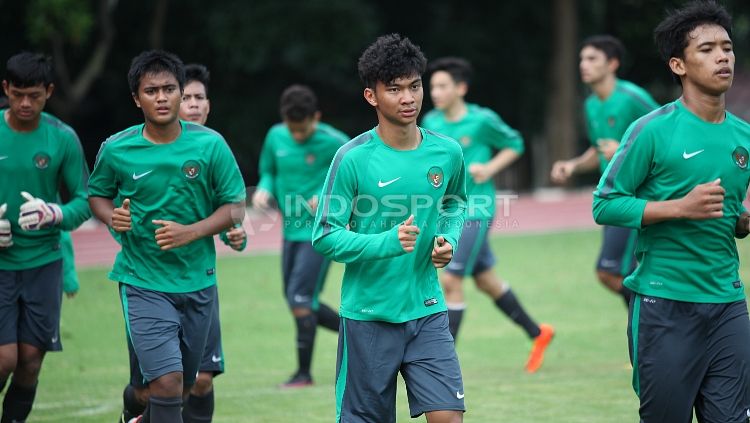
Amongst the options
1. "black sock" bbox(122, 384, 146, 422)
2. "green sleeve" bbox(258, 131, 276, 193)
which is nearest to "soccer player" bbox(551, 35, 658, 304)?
"green sleeve" bbox(258, 131, 276, 193)

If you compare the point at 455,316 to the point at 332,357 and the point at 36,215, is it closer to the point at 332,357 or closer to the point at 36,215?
the point at 332,357

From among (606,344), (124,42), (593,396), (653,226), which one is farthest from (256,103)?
(653,226)

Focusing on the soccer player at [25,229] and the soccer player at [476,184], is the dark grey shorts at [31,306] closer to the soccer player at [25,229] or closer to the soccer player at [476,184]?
the soccer player at [25,229]

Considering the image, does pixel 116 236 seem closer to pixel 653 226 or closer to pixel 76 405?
pixel 76 405

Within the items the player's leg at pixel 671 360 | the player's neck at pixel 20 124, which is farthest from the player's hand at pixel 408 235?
the player's neck at pixel 20 124

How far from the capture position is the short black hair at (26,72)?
7.02m

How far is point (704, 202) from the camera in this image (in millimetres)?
4938

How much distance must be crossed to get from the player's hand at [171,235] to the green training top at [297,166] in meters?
3.68

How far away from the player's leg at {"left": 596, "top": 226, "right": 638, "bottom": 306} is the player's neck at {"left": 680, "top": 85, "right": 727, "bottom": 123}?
4.12 meters

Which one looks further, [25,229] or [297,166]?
[297,166]

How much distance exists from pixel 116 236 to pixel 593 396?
380cm

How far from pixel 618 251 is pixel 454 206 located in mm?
4138

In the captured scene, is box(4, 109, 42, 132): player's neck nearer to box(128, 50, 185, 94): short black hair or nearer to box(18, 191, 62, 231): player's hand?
box(18, 191, 62, 231): player's hand

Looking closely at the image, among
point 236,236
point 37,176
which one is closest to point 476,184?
point 236,236
